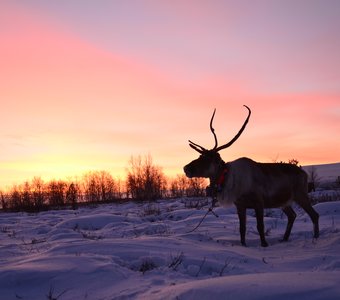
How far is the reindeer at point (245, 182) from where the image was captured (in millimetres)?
7523

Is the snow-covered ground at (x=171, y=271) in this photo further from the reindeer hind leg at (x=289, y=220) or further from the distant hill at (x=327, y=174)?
the distant hill at (x=327, y=174)

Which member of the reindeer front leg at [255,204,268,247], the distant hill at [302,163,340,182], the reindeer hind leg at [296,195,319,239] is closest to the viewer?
the reindeer front leg at [255,204,268,247]

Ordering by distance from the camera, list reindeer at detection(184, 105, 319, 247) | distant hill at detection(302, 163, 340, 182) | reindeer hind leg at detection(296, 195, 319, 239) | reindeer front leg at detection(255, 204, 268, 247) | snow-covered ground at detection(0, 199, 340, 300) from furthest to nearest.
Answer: distant hill at detection(302, 163, 340, 182)
reindeer hind leg at detection(296, 195, 319, 239)
reindeer at detection(184, 105, 319, 247)
reindeer front leg at detection(255, 204, 268, 247)
snow-covered ground at detection(0, 199, 340, 300)

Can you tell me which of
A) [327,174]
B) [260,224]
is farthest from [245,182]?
[327,174]

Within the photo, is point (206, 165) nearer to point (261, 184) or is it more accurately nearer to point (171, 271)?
point (261, 184)

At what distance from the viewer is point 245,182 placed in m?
7.57

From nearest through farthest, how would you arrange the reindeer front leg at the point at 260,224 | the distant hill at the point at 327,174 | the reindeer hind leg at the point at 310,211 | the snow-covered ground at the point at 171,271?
the snow-covered ground at the point at 171,271 < the reindeer front leg at the point at 260,224 < the reindeer hind leg at the point at 310,211 < the distant hill at the point at 327,174

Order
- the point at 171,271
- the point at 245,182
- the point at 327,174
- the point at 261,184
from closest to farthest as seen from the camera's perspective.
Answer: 1. the point at 171,271
2. the point at 245,182
3. the point at 261,184
4. the point at 327,174

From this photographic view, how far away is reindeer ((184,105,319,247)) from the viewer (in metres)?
7.52

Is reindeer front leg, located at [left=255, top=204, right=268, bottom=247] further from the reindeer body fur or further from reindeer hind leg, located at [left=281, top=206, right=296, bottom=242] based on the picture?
reindeer hind leg, located at [left=281, top=206, right=296, bottom=242]

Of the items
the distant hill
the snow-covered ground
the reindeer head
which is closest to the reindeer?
the reindeer head

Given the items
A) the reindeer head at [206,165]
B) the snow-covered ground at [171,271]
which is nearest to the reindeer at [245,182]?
the reindeer head at [206,165]

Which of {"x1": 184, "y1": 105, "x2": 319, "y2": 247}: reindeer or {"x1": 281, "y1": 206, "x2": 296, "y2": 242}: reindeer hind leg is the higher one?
{"x1": 184, "y1": 105, "x2": 319, "y2": 247}: reindeer

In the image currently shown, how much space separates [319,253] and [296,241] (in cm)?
172
